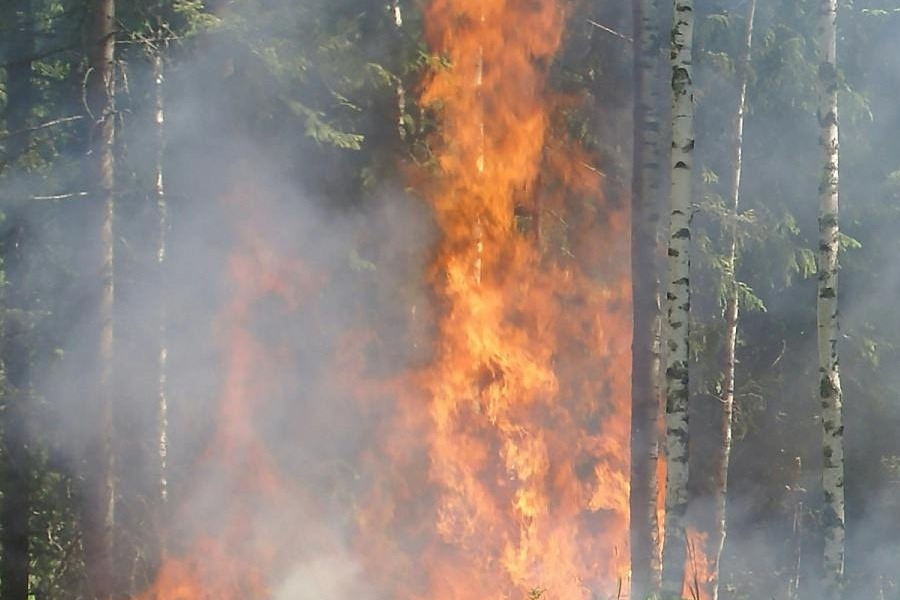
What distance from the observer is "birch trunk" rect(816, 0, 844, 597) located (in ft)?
31.8

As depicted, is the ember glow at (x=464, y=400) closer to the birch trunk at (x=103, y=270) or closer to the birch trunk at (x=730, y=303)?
the birch trunk at (x=730, y=303)

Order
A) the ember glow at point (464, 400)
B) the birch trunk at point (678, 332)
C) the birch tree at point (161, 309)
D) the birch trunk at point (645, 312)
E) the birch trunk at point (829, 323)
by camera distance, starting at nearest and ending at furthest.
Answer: the birch trunk at point (678, 332), the birch trunk at point (645, 312), the birch trunk at point (829, 323), the birch tree at point (161, 309), the ember glow at point (464, 400)

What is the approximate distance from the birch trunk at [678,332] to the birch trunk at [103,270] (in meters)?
6.24

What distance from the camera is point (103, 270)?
11016 millimetres

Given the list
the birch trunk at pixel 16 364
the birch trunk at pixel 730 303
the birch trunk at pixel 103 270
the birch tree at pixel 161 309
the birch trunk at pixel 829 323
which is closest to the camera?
the birch trunk at pixel 829 323

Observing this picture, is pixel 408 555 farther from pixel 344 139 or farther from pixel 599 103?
pixel 599 103

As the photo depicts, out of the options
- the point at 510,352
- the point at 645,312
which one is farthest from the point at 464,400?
the point at 645,312

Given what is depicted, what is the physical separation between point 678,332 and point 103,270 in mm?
6472

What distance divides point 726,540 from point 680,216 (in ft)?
37.6

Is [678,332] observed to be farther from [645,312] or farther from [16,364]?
[16,364]

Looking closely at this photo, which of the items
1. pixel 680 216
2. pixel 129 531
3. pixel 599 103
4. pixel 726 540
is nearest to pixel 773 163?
pixel 599 103

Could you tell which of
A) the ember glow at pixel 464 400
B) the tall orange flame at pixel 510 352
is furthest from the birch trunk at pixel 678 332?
the ember glow at pixel 464 400

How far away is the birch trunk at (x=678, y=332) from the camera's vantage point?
8.58m

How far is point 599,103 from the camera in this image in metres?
15.1
